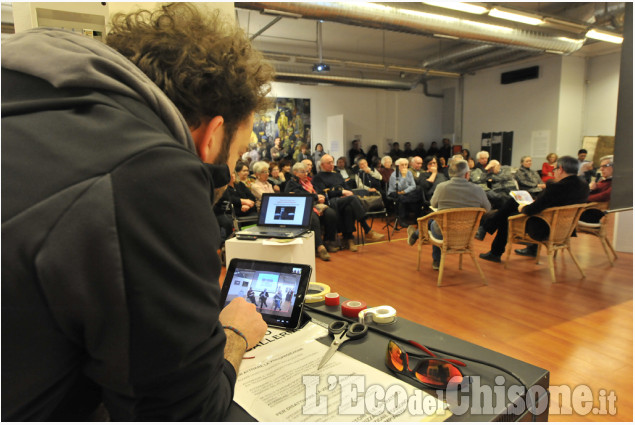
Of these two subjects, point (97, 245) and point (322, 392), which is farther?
point (322, 392)

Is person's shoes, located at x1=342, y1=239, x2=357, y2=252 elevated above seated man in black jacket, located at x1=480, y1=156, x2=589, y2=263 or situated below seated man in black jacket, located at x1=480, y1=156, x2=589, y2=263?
below

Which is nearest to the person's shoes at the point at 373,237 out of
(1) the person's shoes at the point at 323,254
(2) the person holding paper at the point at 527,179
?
(1) the person's shoes at the point at 323,254

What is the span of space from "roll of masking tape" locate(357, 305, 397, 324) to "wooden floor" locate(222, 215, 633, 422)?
1.30 m

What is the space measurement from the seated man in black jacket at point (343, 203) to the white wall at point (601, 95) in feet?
26.9

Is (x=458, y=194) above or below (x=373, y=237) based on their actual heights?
above

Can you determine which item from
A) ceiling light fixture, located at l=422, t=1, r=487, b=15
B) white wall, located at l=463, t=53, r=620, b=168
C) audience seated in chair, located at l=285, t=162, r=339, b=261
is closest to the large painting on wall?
audience seated in chair, located at l=285, t=162, r=339, b=261

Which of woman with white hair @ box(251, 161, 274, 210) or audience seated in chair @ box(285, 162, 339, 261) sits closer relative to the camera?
audience seated in chair @ box(285, 162, 339, 261)

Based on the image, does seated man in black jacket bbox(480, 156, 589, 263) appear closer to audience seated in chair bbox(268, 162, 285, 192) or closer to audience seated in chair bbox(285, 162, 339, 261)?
audience seated in chair bbox(285, 162, 339, 261)

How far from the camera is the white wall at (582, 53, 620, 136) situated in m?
10.0

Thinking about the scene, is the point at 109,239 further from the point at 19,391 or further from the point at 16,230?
the point at 19,391

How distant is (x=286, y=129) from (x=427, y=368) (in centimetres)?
1071

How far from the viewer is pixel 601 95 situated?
33.9 ft

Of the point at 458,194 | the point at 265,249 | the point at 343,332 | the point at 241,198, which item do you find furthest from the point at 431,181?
the point at 343,332

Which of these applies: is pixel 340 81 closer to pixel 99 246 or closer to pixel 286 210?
pixel 286 210
